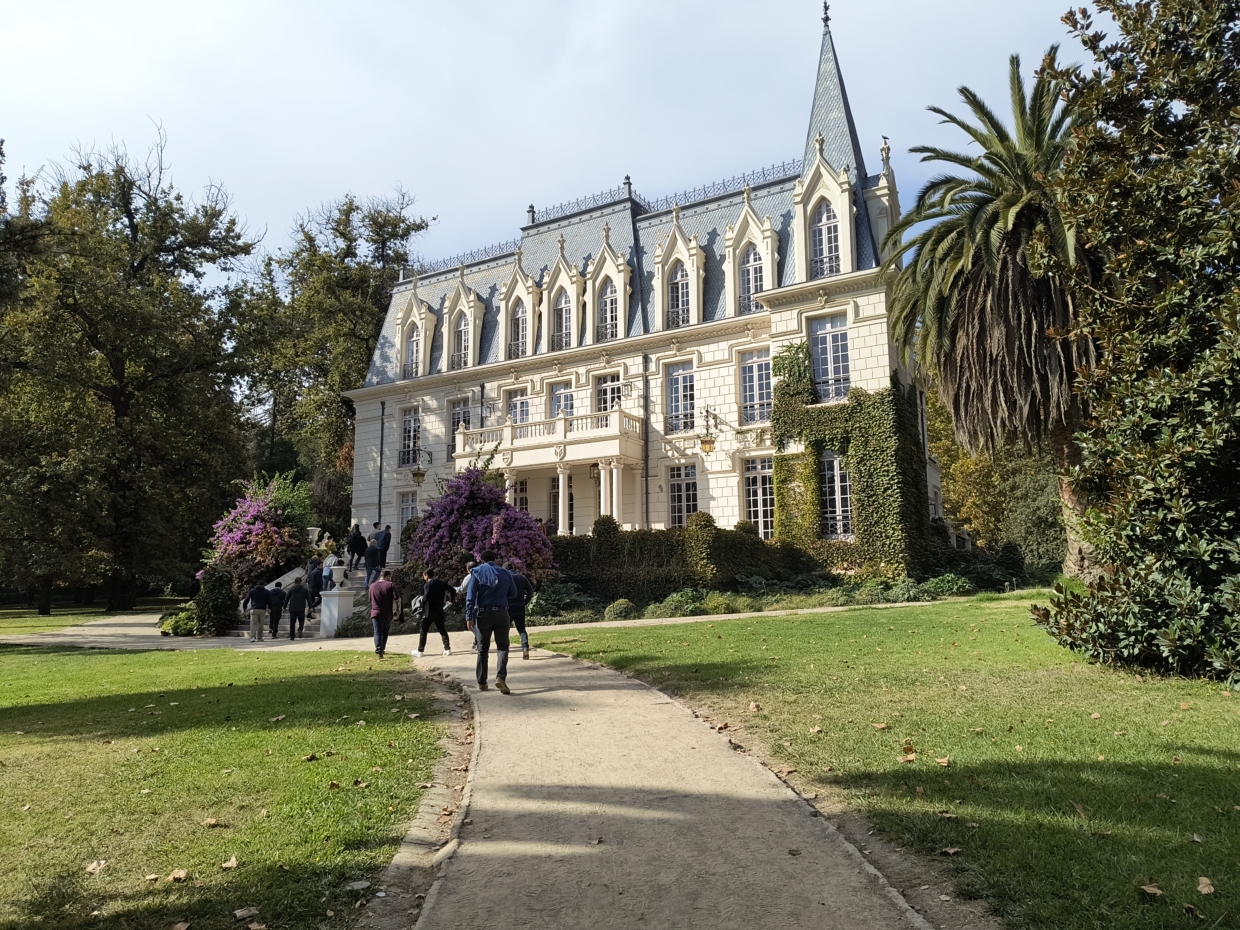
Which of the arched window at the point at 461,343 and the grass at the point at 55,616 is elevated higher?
the arched window at the point at 461,343

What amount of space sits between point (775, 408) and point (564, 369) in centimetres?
909

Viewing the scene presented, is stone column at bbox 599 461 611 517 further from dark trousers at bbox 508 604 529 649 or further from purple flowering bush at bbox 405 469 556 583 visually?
dark trousers at bbox 508 604 529 649

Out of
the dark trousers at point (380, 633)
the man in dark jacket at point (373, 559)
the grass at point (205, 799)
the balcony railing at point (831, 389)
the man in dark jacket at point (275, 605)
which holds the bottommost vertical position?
the grass at point (205, 799)

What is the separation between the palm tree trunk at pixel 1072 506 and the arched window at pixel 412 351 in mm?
27128

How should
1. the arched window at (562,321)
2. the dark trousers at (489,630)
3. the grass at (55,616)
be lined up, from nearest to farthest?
the dark trousers at (489,630)
the grass at (55,616)
the arched window at (562,321)

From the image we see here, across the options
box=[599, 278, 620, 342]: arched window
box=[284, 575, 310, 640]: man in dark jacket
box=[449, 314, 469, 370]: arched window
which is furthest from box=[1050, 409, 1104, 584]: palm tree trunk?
box=[449, 314, 469, 370]: arched window

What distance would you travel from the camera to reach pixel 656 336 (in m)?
29.5

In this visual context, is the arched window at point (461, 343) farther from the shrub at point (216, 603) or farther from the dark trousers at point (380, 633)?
the dark trousers at point (380, 633)

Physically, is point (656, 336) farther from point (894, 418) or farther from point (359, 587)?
point (359, 587)

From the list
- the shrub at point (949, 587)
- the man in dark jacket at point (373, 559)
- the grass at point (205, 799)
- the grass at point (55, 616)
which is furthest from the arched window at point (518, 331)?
the grass at point (205, 799)

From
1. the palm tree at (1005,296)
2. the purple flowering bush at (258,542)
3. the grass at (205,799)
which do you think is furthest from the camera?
the purple flowering bush at (258,542)

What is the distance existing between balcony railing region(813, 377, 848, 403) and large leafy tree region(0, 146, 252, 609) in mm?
25394

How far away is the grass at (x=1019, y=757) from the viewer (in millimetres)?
4047

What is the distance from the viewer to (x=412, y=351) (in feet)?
120
